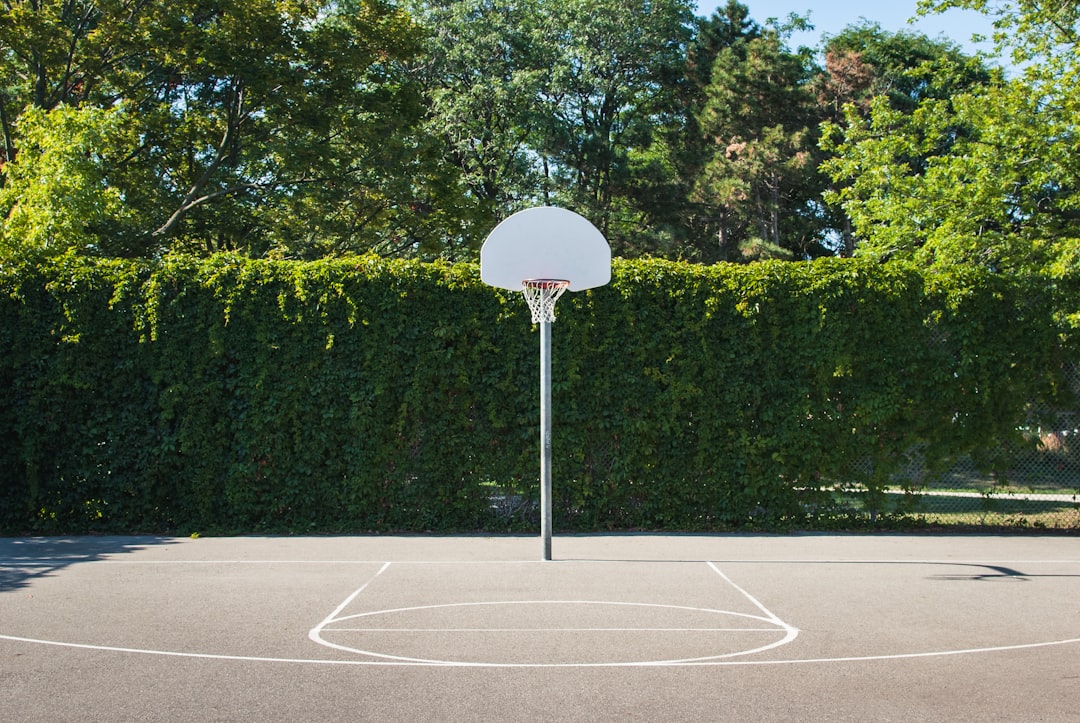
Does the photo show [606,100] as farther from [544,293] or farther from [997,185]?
[544,293]

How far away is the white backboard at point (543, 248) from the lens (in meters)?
10.3

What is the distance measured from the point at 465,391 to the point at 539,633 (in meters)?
5.73

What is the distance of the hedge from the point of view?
11969mm

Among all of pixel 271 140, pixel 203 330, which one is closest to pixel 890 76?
pixel 271 140

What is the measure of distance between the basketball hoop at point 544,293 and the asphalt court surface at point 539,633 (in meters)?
2.68

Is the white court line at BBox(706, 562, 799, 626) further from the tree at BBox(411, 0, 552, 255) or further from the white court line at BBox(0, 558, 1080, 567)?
the tree at BBox(411, 0, 552, 255)

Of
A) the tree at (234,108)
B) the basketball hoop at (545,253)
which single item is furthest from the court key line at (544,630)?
the tree at (234,108)

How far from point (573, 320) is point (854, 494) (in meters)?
4.37

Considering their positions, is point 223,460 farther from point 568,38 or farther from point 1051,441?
point 568,38

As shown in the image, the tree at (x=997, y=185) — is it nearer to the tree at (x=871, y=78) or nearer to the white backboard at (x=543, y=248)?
the white backboard at (x=543, y=248)

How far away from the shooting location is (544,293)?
10.4 m

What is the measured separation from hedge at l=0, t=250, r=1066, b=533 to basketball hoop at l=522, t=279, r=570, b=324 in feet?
4.52

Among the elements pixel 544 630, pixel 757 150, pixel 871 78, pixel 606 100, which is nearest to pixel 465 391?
pixel 544 630

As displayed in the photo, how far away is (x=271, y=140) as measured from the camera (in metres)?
19.6
